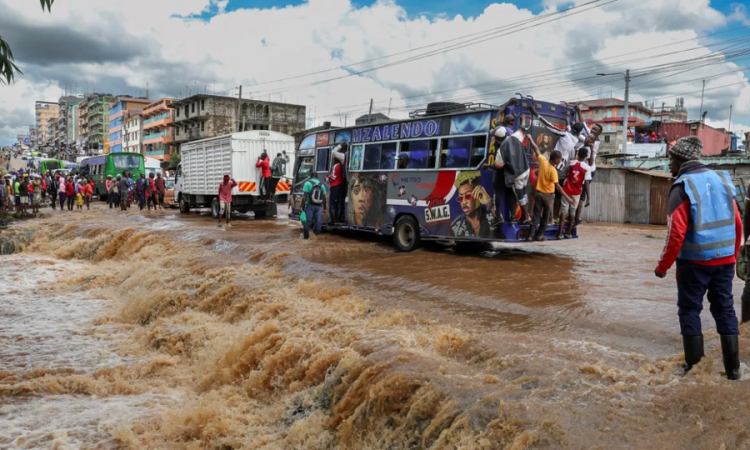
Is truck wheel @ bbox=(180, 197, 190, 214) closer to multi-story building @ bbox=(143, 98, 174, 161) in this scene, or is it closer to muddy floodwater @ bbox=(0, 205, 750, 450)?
muddy floodwater @ bbox=(0, 205, 750, 450)

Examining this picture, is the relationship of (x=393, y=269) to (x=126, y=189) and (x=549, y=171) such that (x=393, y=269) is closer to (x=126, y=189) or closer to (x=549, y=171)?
(x=549, y=171)

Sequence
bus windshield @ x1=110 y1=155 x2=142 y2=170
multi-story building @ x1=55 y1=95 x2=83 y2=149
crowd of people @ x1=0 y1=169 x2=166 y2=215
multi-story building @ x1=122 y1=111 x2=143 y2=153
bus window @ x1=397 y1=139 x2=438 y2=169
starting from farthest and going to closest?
multi-story building @ x1=55 y1=95 x2=83 y2=149 < multi-story building @ x1=122 y1=111 x2=143 y2=153 < bus windshield @ x1=110 y1=155 x2=142 y2=170 < crowd of people @ x1=0 y1=169 x2=166 y2=215 < bus window @ x1=397 y1=139 x2=438 y2=169

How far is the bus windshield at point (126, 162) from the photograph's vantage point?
111 feet

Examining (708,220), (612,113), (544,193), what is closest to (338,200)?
(544,193)

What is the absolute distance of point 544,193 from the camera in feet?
31.2

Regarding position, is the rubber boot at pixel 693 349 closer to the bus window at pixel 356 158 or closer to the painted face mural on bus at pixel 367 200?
the painted face mural on bus at pixel 367 200

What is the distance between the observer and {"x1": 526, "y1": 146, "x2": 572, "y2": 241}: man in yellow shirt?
9406 mm

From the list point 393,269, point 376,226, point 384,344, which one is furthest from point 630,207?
point 384,344

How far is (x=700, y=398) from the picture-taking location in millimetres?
3865

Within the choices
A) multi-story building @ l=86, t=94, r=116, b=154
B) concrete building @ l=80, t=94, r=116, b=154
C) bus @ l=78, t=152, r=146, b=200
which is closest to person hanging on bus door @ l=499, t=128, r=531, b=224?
bus @ l=78, t=152, r=146, b=200

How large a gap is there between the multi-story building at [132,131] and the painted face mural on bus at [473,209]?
279 ft

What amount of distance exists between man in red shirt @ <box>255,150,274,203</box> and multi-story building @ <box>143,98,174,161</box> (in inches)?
2153

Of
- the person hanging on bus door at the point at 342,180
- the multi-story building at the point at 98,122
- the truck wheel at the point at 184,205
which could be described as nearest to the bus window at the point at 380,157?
the person hanging on bus door at the point at 342,180

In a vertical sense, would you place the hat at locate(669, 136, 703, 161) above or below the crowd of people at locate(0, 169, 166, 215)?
above
